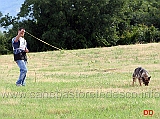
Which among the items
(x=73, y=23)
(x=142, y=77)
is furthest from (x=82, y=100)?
(x=73, y=23)

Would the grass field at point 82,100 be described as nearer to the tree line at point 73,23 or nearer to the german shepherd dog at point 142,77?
the german shepherd dog at point 142,77

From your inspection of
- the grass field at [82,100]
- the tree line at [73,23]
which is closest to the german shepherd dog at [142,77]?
the grass field at [82,100]

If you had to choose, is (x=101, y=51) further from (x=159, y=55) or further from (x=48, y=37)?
(x=48, y=37)

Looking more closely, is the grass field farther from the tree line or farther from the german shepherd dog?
the tree line

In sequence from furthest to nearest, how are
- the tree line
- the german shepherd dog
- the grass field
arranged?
1. the tree line
2. the german shepherd dog
3. the grass field

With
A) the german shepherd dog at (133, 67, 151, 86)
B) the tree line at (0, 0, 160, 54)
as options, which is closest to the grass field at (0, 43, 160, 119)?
the german shepherd dog at (133, 67, 151, 86)

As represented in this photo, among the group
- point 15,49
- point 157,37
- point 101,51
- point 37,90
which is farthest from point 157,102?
point 157,37

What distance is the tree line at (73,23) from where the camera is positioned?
54188 millimetres

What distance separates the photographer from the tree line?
54.2 m

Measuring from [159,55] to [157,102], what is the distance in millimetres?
19243

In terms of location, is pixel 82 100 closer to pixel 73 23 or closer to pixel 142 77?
pixel 142 77

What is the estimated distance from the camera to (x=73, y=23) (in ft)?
187

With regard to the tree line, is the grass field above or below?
below

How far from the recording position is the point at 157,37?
48.9 metres
